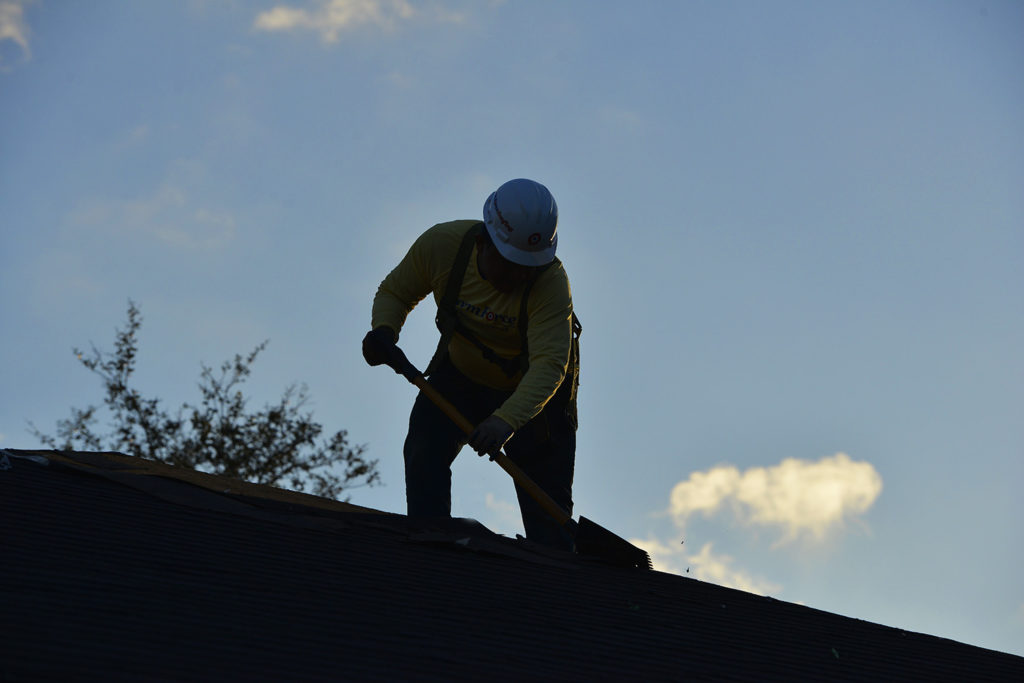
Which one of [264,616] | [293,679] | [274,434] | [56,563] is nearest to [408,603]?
[264,616]

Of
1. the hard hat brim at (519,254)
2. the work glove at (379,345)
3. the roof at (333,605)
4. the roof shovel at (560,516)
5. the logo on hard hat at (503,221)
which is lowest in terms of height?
the roof at (333,605)

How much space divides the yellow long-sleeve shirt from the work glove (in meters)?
0.05

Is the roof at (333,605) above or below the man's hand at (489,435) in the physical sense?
below

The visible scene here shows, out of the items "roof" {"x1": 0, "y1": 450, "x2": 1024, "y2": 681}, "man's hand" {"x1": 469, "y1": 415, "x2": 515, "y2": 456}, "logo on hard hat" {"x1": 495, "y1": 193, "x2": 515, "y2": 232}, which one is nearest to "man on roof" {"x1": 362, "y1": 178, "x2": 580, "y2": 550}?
"logo on hard hat" {"x1": 495, "y1": 193, "x2": 515, "y2": 232}

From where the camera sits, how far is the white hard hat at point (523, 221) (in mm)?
5137

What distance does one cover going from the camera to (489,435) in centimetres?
480

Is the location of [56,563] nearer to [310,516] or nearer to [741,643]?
[310,516]

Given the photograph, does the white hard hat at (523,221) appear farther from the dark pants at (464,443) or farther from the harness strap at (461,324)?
the dark pants at (464,443)

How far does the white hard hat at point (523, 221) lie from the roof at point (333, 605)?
53.6 inches

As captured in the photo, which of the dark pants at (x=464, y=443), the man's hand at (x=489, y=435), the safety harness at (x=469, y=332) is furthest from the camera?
the dark pants at (x=464, y=443)

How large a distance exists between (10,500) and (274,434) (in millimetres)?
13354

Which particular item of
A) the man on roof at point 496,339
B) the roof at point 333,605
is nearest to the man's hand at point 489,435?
the man on roof at point 496,339

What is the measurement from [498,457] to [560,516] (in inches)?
17.8

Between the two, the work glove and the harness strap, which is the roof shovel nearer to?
the work glove
